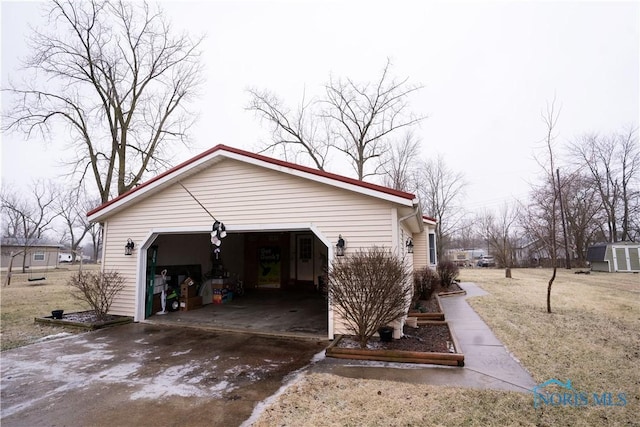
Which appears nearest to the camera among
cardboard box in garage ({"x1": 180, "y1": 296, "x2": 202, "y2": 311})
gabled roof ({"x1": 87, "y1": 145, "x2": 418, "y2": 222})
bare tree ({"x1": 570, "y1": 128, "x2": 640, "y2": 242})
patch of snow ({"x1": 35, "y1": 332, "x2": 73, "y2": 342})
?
gabled roof ({"x1": 87, "y1": 145, "x2": 418, "y2": 222})

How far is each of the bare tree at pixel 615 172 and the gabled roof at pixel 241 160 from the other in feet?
114

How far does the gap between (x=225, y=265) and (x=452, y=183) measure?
24248 millimetres

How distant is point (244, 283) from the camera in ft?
46.8

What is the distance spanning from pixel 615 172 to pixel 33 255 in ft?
A: 208

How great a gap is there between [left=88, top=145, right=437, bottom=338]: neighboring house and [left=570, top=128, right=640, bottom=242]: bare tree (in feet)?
113

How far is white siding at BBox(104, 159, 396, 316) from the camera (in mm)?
6387

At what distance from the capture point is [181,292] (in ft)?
32.1

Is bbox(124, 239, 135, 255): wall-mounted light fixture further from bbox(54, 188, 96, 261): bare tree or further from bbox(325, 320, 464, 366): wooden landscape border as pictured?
bbox(54, 188, 96, 261): bare tree

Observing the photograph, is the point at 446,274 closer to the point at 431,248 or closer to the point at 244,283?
the point at 431,248

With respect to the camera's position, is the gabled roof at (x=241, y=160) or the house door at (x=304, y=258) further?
the house door at (x=304, y=258)

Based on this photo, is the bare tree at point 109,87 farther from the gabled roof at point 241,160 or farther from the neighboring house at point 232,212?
the gabled roof at point 241,160

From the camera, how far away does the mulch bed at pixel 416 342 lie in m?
5.48

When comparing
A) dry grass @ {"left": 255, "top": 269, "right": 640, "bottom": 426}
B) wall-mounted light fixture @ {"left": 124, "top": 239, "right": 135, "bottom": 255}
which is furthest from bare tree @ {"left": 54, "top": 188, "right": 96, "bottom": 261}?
dry grass @ {"left": 255, "top": 269, "right": 640, "bottom": 426}

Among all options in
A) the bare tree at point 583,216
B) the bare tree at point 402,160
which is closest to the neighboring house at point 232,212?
the bare tree at point 402,160
